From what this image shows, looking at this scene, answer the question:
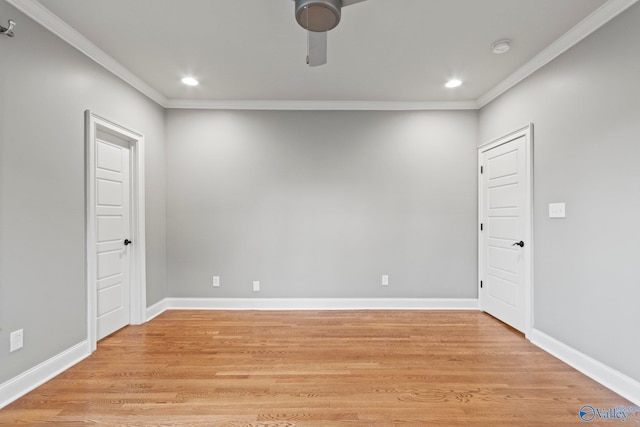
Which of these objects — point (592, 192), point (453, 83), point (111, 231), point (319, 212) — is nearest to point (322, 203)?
point (319, 212)

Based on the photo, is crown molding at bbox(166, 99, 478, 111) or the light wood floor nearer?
the light wood floor

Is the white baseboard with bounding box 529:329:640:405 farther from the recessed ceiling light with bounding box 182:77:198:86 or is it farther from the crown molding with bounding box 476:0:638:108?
the recessed ceiling light with bounding box 182:77:198:86

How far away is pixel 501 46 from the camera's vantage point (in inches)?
95.3

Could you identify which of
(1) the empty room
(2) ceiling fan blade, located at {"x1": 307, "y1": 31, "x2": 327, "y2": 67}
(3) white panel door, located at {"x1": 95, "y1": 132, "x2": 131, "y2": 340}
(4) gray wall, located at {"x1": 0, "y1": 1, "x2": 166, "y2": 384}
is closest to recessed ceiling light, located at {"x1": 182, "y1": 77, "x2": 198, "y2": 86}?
(1) the empty room

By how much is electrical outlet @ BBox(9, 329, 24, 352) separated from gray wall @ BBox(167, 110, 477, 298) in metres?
1.74

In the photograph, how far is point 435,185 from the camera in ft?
12.0

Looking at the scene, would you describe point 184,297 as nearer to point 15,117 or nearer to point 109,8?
point 15,117

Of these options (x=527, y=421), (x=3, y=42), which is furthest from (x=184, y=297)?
(x=527, y=421)

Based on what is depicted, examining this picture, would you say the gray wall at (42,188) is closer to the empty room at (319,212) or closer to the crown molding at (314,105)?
the empty room at (319,212)

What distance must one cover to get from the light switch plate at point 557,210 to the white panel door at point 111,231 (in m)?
4.06

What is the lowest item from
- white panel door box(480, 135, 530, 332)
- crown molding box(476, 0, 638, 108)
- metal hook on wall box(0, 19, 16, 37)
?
white panel door box(480, 135, 530, 332)

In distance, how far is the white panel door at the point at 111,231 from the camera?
2.75 metres

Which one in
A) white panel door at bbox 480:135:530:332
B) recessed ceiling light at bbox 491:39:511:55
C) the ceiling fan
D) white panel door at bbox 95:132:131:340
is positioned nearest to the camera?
the ceiling fan

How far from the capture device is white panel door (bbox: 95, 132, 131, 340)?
2.75 meters
